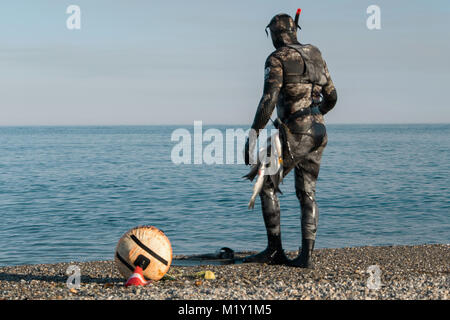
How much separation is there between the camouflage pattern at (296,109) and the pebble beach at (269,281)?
0.94 meters

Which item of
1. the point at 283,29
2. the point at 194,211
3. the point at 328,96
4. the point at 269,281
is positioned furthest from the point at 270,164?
the point at 194,211

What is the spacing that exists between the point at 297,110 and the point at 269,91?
633 millimetres

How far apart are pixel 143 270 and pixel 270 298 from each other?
2.05 metres

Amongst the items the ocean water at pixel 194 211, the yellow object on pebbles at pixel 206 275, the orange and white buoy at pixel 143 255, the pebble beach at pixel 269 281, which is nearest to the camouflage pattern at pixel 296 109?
the pebble beach at pixel 269 281

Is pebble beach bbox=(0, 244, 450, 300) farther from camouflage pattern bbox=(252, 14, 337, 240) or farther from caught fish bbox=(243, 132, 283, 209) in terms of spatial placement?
caught fish bbox=(243, 132, 283, 209)

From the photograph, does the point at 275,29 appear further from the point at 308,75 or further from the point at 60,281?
the point at 60,281

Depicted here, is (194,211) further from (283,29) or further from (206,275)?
(283,29)

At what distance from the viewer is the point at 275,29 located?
29.5ft

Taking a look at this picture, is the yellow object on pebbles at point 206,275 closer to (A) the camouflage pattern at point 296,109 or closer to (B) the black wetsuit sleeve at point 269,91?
(A) the camouflage pattern at point 296,109

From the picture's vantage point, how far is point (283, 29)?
898 cm

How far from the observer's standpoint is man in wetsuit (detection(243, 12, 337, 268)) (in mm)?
8711

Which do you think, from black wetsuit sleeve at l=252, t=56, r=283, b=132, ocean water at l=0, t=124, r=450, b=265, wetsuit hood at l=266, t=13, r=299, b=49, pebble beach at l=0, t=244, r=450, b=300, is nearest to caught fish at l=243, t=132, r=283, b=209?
black wetsuit sleeve at l=252, t=56, r=283, b=132
